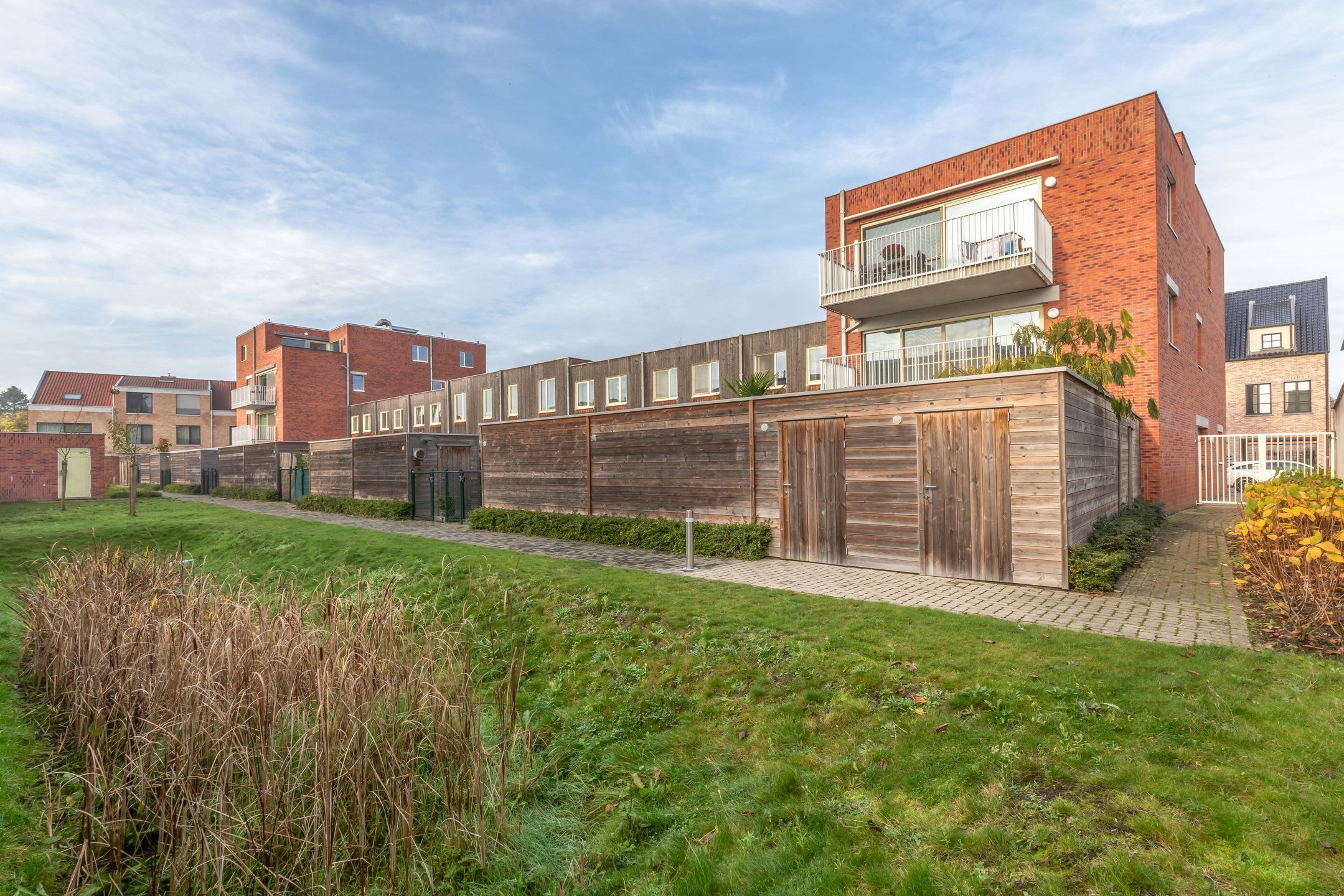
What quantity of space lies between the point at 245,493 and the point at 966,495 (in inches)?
1258

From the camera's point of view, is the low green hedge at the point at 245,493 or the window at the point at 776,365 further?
the low green hedge at the point at 245,493

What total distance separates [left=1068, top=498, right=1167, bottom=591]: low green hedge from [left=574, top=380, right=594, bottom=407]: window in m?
21.8

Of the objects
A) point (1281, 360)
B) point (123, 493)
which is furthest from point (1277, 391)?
point (123, 493)

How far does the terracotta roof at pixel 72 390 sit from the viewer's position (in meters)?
51.2

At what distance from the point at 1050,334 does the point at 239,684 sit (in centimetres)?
1417

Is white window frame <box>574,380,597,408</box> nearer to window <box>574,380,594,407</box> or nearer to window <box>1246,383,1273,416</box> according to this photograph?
window <box>574,380,594,407</box>

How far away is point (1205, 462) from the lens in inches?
808

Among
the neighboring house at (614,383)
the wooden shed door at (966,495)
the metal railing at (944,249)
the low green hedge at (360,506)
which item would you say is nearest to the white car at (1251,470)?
the metal railing at (944,249)

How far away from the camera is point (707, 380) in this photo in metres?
25.0

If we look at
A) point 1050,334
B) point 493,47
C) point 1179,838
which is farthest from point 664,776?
point 1050,334

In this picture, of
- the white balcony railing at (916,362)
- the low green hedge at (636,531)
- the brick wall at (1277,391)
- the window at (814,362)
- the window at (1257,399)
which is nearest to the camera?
the low green hedge at (636,531)

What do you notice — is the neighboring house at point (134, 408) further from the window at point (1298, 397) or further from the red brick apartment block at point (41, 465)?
the window at point (1298, 397)

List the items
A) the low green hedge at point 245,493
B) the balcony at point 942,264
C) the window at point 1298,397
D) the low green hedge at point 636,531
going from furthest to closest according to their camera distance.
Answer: the window at point 1298,397, the low green hedge at point 245,493, the balcony at point 942,264, the low green hedge at point 636,531

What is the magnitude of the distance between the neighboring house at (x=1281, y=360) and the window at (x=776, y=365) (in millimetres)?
31454
